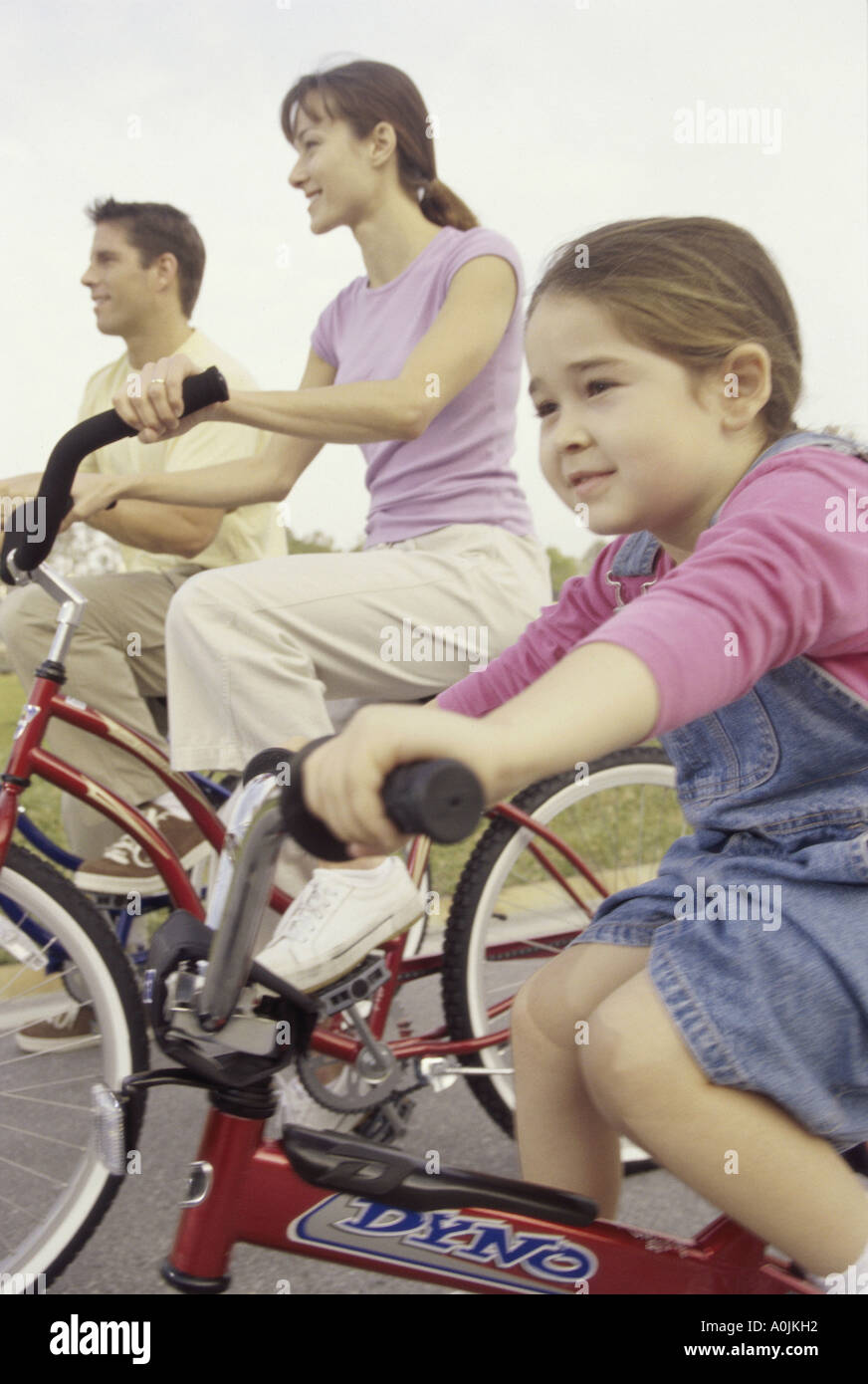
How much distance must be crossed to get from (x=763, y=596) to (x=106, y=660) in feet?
5.49

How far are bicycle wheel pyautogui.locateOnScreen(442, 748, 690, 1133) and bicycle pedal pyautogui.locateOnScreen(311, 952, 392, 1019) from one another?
0.39m

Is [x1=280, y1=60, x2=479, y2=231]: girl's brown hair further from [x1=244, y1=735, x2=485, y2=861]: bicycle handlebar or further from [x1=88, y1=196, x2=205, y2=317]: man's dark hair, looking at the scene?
[x1=244, y1=735, x2=485, y2=861]: bicycle handlebar

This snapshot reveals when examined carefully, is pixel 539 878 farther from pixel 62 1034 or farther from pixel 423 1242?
pixel 423 1242

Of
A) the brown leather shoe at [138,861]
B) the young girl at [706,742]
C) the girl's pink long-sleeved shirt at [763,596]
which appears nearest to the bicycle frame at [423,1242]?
the young girl at [706,742]

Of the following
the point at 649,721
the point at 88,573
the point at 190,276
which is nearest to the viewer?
the point at 649,721

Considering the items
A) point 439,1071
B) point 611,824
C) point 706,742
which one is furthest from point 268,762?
point 611,824

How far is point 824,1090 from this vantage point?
1228mm

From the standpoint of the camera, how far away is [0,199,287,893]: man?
233 cm

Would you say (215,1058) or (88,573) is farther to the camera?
(88,573)

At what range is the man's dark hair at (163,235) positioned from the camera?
2975 millimetres

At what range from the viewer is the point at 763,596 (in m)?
1.10
